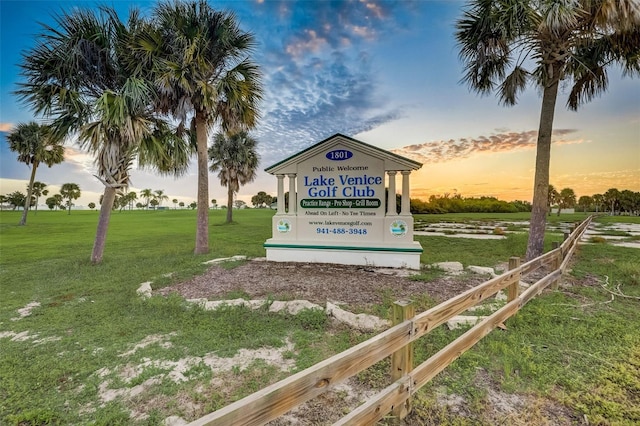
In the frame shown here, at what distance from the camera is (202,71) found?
Result: 35.3 feet

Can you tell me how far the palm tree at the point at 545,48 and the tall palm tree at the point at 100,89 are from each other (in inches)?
421

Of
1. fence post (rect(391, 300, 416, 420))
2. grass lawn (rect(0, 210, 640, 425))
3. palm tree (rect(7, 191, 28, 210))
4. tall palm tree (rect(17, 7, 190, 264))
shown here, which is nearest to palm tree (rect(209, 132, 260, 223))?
tall palm tree (rect(17, 7, 190, 264))

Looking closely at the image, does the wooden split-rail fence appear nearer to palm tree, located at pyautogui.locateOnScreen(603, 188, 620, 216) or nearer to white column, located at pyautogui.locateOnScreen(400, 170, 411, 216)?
white column, located at pyautogui.locateOnScreen(400, 170, 411, 216)

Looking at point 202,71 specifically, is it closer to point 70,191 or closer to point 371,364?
point 371,364

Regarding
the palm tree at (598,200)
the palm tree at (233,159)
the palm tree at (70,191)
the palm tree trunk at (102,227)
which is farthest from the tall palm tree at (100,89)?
the palm tree at (598,200)

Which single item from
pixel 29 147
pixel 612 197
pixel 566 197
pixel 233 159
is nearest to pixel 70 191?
pixel 29 147

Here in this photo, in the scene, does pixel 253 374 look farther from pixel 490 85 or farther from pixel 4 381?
pixel 490 85

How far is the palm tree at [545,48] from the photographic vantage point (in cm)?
748

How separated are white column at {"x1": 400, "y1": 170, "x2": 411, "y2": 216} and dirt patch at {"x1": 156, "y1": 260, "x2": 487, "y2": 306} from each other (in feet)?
5.95

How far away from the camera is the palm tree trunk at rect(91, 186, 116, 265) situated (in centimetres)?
1045

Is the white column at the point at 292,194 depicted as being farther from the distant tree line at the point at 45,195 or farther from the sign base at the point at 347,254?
the distant tree line at the point at 45,195

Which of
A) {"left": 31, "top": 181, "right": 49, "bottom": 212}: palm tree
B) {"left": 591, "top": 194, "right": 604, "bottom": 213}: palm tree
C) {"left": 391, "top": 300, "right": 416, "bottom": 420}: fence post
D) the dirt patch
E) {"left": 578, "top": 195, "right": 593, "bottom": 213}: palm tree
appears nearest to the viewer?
{"left": 391, "top": 300, "right": 416, "bottom": 420}: fence post

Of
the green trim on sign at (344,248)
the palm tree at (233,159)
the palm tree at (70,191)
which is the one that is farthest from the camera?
the palm tree at (70,191)

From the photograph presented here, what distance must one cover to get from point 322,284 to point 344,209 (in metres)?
3.20
